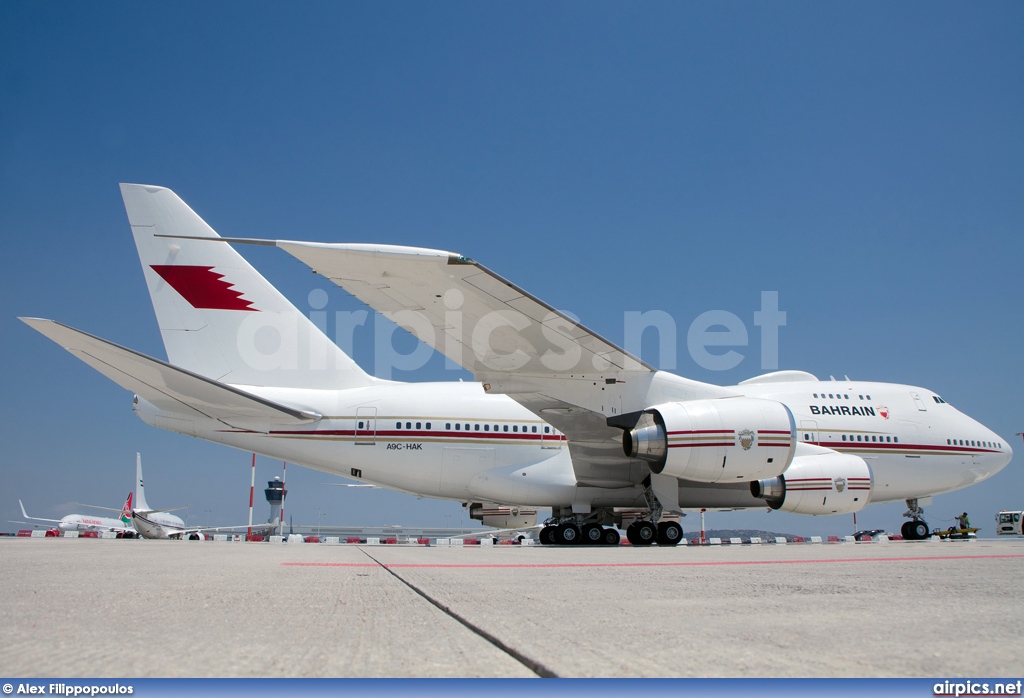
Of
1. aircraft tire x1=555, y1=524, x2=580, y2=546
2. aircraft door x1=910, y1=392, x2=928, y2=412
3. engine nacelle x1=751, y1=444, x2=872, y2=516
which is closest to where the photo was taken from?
engine nacelle x1=751, y1=444, x2=872, y2=516

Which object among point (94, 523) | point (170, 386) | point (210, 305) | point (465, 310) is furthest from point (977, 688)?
point (94, 523)

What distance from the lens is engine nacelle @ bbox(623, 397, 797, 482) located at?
1145 centimetres

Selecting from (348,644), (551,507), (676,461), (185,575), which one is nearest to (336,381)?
(551,507)

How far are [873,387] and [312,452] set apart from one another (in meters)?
13.8

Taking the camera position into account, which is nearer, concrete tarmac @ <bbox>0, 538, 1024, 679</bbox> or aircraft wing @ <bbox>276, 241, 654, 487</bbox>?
concrete tarmac @ <bbox>0, 538, 1024, 679</bbox>

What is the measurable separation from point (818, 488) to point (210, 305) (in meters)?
13.2

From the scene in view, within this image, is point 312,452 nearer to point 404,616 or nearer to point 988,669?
point 404,616

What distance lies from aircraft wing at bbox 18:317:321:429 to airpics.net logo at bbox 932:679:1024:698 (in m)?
10.4

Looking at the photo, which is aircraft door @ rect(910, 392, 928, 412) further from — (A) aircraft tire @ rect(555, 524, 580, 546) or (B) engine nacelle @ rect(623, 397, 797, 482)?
(A) aircraft tire @ rect(555, 524, 580, 546)

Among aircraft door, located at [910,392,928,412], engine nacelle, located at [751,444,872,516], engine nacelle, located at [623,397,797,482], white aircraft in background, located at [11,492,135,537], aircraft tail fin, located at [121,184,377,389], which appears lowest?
white aircraft in background, located at [11,492,135,537]

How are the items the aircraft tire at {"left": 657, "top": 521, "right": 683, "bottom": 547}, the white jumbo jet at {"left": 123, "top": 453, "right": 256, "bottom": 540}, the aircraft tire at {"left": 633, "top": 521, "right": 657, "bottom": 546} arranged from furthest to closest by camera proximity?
1. the white jumbo jet at {"left": 123, "top": 453, "right": 256, "bottom": 540}
2. the aircraft tire at {"left": 657, "top": 521, "right": 683, "bottom": 547}
3. the aircraft tire at {"left": 633, "top": 521, "right": 657, "bottom": 546}

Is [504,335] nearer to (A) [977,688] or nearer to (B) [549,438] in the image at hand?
(B) [549,438]

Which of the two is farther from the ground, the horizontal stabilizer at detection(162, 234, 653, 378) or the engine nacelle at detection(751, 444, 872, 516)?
the horizontal stabilizer at detection(162, 234, 653, 378)

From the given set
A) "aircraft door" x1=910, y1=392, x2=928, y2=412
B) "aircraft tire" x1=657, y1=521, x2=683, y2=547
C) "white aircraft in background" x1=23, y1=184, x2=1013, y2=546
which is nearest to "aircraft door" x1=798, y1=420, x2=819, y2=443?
"white aircraft in background" x1=23, y1=184, x2=1013, y2=546
